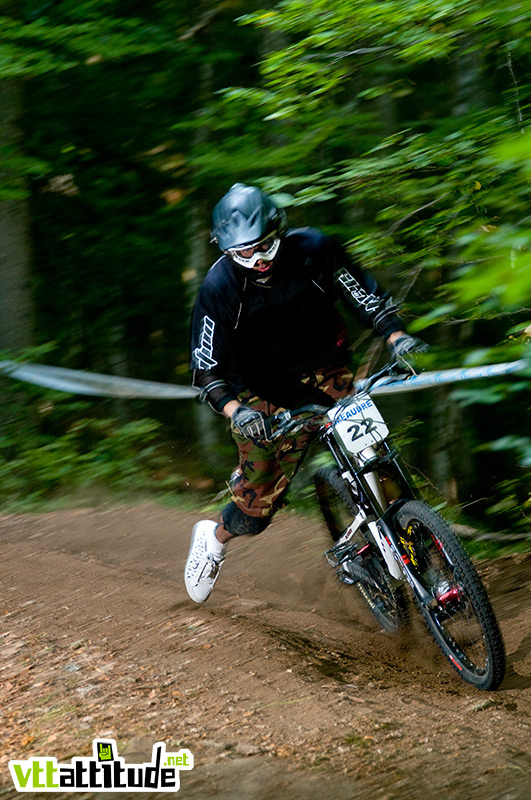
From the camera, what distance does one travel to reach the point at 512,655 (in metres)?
4.14

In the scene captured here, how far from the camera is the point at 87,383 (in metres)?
9.30

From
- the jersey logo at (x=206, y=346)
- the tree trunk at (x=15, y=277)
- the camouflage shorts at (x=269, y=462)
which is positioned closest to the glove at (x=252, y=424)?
the jersey logo at (x=206, y=346)

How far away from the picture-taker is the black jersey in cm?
443

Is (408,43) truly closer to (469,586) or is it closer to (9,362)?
(469,586)

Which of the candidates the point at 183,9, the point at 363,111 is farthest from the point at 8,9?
the point at 363,111

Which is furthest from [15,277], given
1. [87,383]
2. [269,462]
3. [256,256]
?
[256,256]

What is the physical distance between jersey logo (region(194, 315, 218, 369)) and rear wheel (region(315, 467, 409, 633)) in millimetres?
891

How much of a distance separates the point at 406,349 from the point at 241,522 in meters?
1.48

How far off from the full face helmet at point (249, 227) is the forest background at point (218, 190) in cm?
88

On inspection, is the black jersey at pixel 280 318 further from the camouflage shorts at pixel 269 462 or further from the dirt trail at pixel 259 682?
the dirt trail at pixel 259 682

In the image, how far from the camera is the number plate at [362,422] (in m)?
4.07

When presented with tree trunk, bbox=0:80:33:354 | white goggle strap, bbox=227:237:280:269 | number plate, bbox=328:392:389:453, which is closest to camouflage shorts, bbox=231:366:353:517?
number plate, bbox=328:392:389:453

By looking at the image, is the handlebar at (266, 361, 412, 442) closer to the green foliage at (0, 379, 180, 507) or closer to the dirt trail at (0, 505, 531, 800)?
the dirt trail at (0, 505, 531, 800)

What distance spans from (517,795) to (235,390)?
258cm
